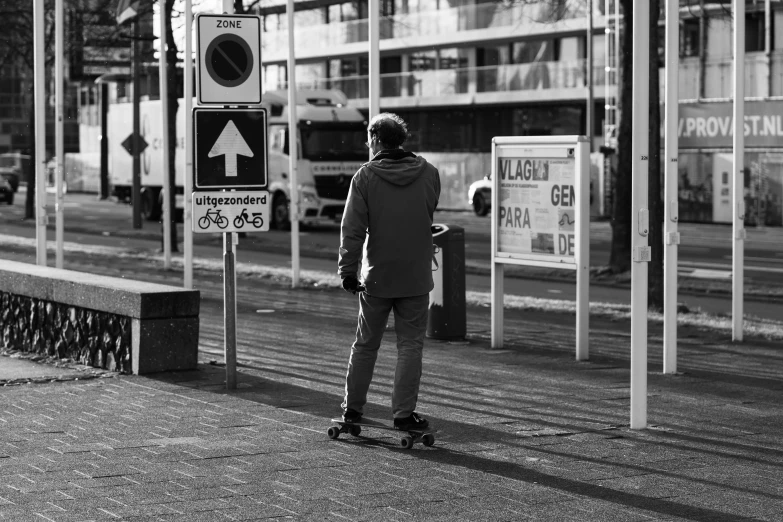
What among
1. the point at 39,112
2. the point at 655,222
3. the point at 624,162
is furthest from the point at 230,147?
the point at 624,162

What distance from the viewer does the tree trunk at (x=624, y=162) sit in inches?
746

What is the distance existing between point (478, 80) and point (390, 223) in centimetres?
4574

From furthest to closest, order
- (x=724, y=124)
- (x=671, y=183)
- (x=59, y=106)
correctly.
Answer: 1. (x=724, y=124)
2. (x=59, y=106)
3. (x=671, y=183)

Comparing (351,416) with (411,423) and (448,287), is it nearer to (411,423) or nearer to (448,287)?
(411,423)

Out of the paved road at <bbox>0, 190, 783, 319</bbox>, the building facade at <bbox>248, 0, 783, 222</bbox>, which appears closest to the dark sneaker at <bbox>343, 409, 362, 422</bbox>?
the paved road at <bbox>0, 190, 783, 319</bbox>

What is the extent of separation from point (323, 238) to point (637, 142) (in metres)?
24.7

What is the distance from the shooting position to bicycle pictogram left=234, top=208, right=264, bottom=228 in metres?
9.66

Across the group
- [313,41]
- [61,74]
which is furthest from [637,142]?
[313,41]

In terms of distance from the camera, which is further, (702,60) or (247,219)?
(702,60)

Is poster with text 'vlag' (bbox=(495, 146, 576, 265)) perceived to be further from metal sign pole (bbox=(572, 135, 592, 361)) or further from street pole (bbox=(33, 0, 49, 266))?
street pole (bbox=(33, 0, 49, 266))

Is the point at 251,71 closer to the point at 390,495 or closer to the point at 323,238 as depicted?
the point at 390,495

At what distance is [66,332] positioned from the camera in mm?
11234

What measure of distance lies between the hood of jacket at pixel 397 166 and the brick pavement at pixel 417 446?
1.49 meters

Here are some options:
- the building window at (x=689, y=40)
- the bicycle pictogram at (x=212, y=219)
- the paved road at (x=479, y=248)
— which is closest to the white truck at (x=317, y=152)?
the paved road at (x=479, y=248)
